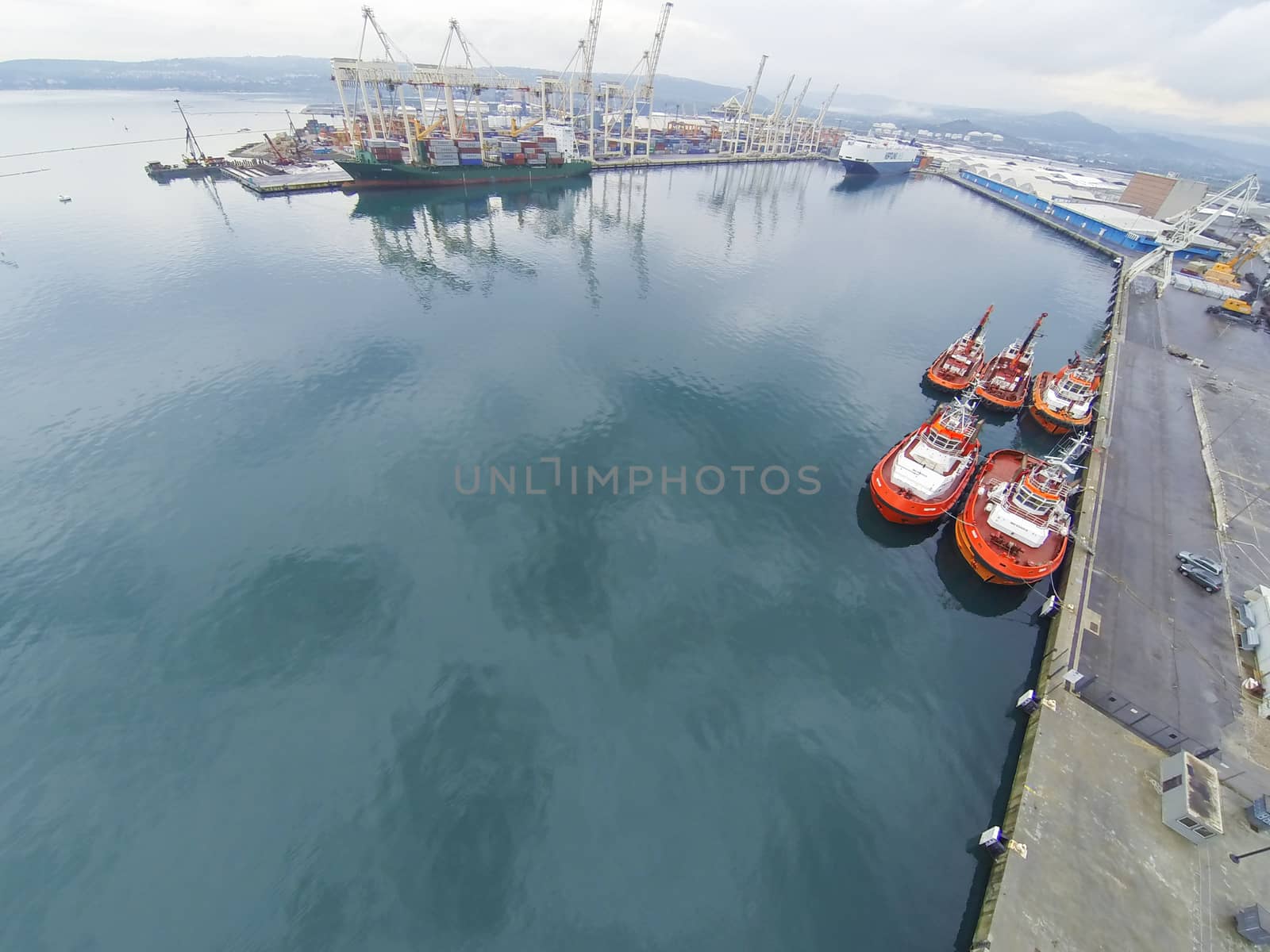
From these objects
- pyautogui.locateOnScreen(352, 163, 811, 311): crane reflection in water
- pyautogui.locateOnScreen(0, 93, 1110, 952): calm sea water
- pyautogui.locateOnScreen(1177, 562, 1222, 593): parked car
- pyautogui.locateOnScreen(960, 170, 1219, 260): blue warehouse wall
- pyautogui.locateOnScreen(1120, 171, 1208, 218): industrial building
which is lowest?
pyautogui.locateOnScreen(0, 93, 1110, 952): calm sea water

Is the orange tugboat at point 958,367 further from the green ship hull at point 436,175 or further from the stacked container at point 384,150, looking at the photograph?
the stacked container at point 384,150

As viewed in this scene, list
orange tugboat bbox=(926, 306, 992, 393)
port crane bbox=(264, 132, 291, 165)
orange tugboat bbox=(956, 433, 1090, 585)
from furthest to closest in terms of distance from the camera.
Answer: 1. port crane bbox=(264, 132, 291, 165)
2. orange tugboat bbox=(926, 306, 992, 393)
3. orange tugboat bbox=(956, 433, 1090, 585)

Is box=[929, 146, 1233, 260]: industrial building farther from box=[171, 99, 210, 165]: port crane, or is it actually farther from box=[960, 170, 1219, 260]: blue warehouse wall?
box=[171, 99, 210, 165]: port crane

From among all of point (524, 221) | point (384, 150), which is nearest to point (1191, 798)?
point (524, 221)

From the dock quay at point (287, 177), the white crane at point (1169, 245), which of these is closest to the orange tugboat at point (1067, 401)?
the white crane at point (1169, 245)

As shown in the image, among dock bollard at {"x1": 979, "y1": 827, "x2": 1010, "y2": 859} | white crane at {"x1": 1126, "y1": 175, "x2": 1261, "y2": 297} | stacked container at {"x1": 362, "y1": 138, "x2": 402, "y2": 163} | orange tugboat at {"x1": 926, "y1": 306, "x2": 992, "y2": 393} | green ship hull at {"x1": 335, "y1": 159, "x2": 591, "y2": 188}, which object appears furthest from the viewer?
stacked container at {"x1": 362, "y1": 138, "x2": 402, "y2": 163}

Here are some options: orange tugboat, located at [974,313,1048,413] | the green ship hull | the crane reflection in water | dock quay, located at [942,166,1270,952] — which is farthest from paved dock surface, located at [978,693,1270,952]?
the green ship hull
